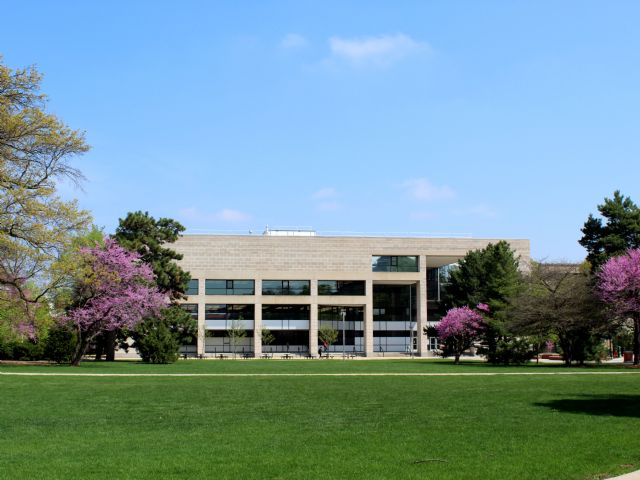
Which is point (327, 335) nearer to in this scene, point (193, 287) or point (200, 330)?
point (200, 330)

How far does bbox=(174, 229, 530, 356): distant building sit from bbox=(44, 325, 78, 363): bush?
105ft

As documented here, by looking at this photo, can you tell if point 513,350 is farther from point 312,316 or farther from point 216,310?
point 216,310

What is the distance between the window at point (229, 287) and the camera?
9025cm

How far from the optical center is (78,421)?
16.8 metres

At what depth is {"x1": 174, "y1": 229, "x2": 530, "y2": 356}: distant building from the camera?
89.9 metres

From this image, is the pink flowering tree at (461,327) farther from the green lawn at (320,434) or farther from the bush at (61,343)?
the green lawn at (320,434)

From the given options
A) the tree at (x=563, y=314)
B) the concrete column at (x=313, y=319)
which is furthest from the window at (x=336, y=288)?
the tree at (x=563, y=314)

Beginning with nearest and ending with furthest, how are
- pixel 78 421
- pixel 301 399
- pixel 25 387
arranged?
pixel 78 421 < pixel 301 399 < pixel 25 387

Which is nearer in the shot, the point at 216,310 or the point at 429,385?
the point at 429,385

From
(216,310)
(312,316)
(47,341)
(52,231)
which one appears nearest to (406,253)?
(312,316)

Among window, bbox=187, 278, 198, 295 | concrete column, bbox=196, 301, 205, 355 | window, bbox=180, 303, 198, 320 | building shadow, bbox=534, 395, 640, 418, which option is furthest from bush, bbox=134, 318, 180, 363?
building shadow, bbox=534, 395, 640, 418

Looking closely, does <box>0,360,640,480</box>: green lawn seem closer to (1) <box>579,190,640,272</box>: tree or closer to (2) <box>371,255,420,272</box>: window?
(1) <box>579,190,640,272</box>: tree

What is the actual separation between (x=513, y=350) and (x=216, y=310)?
150ft

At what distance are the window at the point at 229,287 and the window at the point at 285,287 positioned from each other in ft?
6.12
